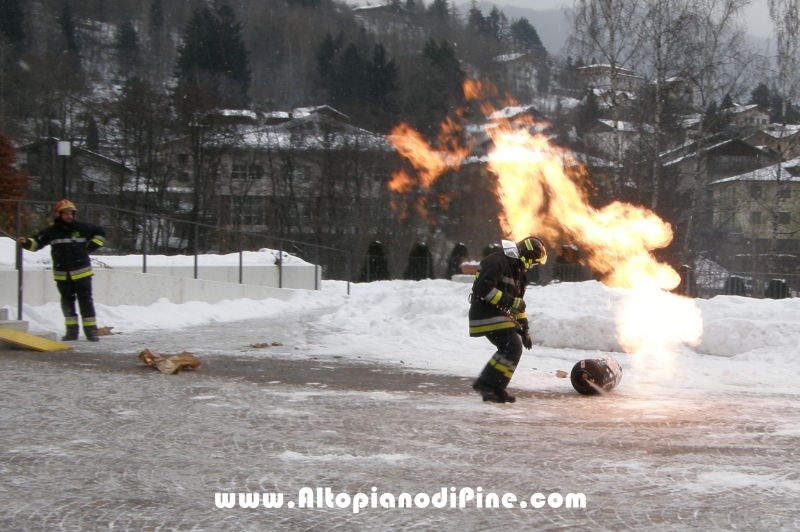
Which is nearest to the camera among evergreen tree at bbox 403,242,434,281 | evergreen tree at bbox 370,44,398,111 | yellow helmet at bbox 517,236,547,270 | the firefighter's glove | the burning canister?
yellow helmet at bbox 517,236,547,270

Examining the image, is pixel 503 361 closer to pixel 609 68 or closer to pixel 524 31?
pixel 609 68

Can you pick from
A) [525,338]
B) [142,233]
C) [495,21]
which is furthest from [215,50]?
[525,338]

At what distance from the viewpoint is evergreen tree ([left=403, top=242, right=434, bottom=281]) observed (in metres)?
41.7

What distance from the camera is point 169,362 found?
34.6 ft

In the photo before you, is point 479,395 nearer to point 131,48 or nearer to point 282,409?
point 282,409

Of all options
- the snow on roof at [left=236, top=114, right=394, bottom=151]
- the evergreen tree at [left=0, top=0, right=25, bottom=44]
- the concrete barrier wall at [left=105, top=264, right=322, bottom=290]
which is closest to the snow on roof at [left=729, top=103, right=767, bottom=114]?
the snow on roof at [left=236, top=114, right=394, bottom=151]

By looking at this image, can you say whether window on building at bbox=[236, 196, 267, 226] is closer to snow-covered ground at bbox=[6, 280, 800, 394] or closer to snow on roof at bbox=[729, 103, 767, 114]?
snow on roof at bbox=[729, 103, 767, 114]

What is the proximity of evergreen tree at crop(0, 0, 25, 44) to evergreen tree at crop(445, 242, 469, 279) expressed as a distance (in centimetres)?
3520

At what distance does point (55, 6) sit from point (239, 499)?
239ft

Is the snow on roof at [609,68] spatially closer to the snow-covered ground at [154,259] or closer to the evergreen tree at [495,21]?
the snow-covered ground at [154,259]

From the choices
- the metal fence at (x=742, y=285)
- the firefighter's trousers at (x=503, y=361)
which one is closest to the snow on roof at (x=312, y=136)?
the metal fence at (x=742, y=285)

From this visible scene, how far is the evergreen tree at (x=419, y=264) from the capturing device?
137ft

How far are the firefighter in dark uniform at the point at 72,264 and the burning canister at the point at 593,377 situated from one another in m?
7.53

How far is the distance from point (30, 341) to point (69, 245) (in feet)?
5.62
